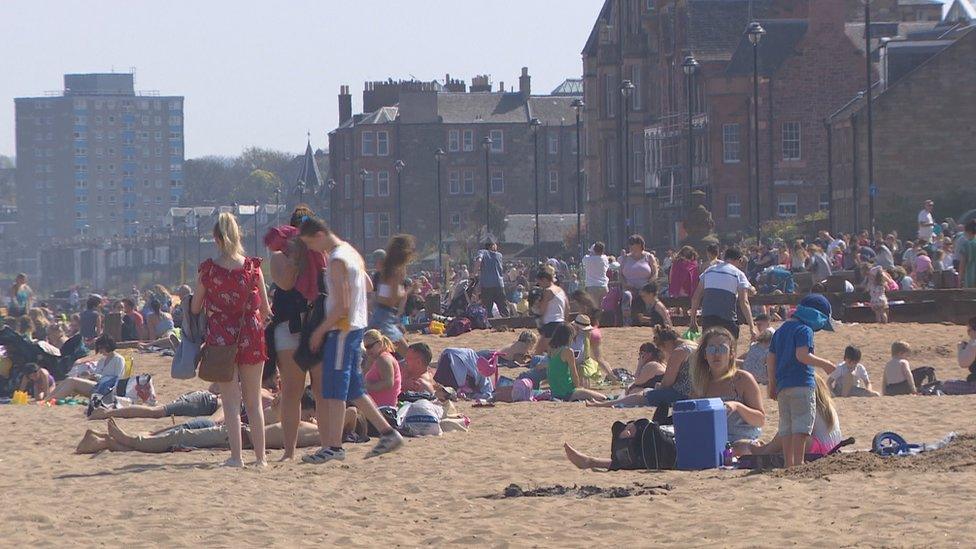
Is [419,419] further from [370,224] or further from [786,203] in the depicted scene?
[370,224]

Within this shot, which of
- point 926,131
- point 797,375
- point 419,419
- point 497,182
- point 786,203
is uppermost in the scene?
point 497,182

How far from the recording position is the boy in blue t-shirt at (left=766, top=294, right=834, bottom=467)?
11.5 metres

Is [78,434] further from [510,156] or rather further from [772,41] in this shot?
[510,156]

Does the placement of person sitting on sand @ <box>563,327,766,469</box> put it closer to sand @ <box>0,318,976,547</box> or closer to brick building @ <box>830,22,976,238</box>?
sand @ <box>0,318,976,547</box>

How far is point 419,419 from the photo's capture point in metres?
14.5

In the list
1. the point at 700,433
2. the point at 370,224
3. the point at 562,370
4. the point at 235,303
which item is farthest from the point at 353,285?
the point at 370,224

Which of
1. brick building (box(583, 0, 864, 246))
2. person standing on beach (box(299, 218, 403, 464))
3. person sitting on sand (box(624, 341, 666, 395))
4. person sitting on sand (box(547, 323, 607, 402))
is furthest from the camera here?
brick building (box(583, 0, 864, 246))

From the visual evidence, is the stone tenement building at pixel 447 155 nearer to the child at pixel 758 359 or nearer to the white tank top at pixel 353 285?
the child at pixel 758 359

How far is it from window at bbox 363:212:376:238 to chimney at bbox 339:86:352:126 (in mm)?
9273

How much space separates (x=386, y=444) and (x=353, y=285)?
1415 millimetres

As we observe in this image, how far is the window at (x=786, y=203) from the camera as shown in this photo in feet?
197

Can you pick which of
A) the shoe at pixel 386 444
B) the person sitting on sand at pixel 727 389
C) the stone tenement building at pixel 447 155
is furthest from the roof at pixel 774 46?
the shoe at pixel 386 444

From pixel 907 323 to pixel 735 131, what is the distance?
1403 inches

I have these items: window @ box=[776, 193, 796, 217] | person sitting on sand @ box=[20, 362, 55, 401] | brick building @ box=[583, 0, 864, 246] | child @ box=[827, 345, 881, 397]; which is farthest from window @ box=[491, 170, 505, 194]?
child @ box=[827, 345, 881, 397]
